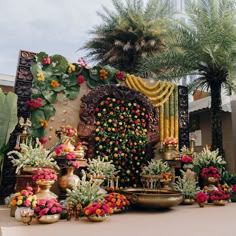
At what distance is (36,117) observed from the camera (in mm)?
5531

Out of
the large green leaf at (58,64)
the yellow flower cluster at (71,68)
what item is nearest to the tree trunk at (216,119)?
the yellow flower cluster at (71,68)

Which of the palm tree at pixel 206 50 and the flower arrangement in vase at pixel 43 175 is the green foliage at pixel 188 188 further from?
the flower arrangement in vase at pixel 43 175

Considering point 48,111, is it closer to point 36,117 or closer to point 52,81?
point 36,117

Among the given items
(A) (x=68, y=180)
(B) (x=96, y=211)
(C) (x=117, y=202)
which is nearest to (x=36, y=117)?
(A) (x=68, y=180)

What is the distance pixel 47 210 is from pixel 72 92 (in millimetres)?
3353

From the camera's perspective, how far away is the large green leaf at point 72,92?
5.98 meters

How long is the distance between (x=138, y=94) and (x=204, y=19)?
110 inches

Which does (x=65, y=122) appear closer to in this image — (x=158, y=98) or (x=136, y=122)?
(x=136, y=122)

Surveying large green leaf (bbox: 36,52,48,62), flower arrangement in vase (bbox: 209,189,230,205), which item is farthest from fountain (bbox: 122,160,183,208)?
large green leaf (bbox: 36,52,48,62)

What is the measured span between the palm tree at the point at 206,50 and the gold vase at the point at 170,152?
5.08ft

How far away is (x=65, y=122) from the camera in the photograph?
19.3ft

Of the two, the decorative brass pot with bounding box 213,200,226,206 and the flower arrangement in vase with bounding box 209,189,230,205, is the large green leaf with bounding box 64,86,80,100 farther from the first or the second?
the decorative brass pot with bounding box 213,200,226,206

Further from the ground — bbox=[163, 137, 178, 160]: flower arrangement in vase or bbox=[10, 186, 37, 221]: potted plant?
bbox=[163, 137, 178, 160]: flower arrangement in vase

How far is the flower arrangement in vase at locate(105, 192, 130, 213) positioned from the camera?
3.94 meters
